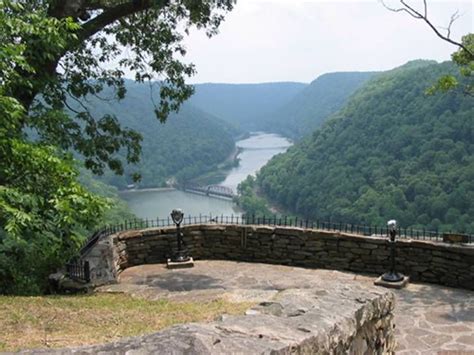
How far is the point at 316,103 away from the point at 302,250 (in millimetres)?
115335

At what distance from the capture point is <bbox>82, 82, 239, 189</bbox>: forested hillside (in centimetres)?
7925

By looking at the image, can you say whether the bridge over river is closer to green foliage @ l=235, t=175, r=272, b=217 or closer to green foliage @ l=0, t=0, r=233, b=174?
green foliage @ l=235, t=175, r=272, b=217

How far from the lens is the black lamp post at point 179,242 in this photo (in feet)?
30.4

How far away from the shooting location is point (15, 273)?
723 cm

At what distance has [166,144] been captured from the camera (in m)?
83.1

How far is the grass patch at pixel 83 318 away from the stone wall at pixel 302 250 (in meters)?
2.86

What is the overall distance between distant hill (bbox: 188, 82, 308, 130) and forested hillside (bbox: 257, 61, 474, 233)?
366ft

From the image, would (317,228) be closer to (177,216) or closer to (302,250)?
(302,250)

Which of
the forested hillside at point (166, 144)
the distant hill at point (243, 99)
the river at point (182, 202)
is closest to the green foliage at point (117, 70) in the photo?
the river at point (182, 202)

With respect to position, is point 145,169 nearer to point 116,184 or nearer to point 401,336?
point 116,184

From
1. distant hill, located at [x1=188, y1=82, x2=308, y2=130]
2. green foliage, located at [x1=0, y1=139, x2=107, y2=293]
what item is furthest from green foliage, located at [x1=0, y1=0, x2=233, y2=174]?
distant hill, located at [x1=188, y1=82, x2=308, y2=130]

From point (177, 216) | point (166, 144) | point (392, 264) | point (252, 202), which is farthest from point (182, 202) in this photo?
point (392, 264)

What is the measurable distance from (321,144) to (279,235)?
1632 inches

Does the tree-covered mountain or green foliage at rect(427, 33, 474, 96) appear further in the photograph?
the tree-covered mountain
